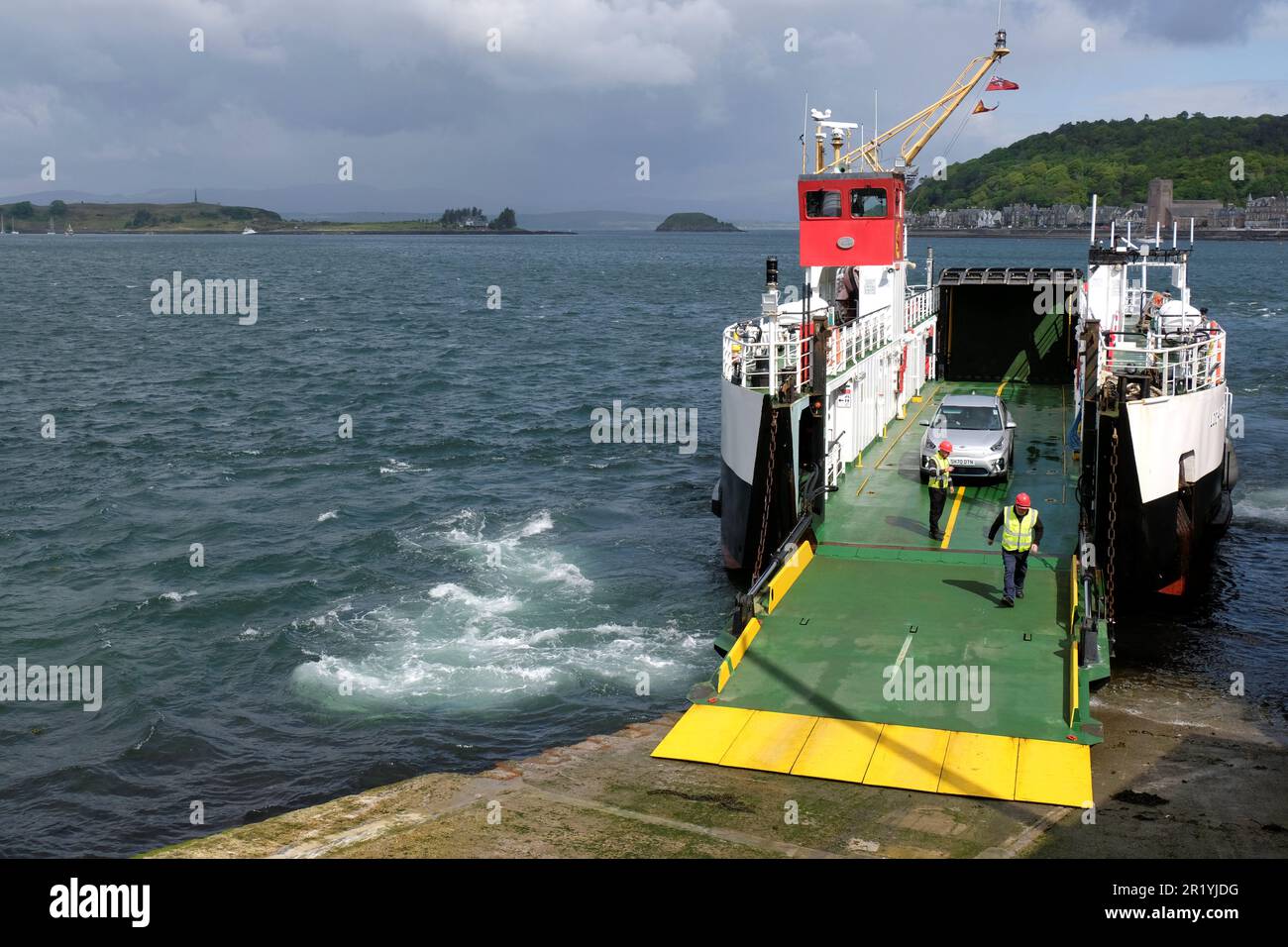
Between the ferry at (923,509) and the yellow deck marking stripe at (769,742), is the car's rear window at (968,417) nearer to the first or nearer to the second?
the ferry at (923,509)

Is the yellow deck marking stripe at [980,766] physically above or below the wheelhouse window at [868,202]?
below

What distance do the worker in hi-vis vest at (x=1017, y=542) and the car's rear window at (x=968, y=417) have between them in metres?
5.88

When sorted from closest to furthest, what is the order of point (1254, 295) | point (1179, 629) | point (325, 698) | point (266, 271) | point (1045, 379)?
point (325, 698) → point (1179, 629) → point (1045, 379) → point (1254, 295) → point (266, 271)

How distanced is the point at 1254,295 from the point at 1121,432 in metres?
89.3

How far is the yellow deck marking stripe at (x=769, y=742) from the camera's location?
12.8 metres

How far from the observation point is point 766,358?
20.4 metres

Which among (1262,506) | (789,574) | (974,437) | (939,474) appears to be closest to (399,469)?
(974,437)

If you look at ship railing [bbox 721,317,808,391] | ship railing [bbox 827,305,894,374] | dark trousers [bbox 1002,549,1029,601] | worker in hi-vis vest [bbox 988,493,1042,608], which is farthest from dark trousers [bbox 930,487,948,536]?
ship railing [bbox 827,305,894,374]

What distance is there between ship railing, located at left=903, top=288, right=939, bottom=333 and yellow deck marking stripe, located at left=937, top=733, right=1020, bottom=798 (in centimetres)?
1769

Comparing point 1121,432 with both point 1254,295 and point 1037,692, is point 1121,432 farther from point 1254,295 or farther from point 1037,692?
point 1254,295

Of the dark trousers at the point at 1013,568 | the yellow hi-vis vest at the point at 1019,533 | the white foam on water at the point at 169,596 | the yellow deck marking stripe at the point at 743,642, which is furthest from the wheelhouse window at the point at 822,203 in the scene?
the white foam on water at the point at 169,596

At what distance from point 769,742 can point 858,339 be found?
47.1 feet

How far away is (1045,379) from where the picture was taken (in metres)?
33.2
